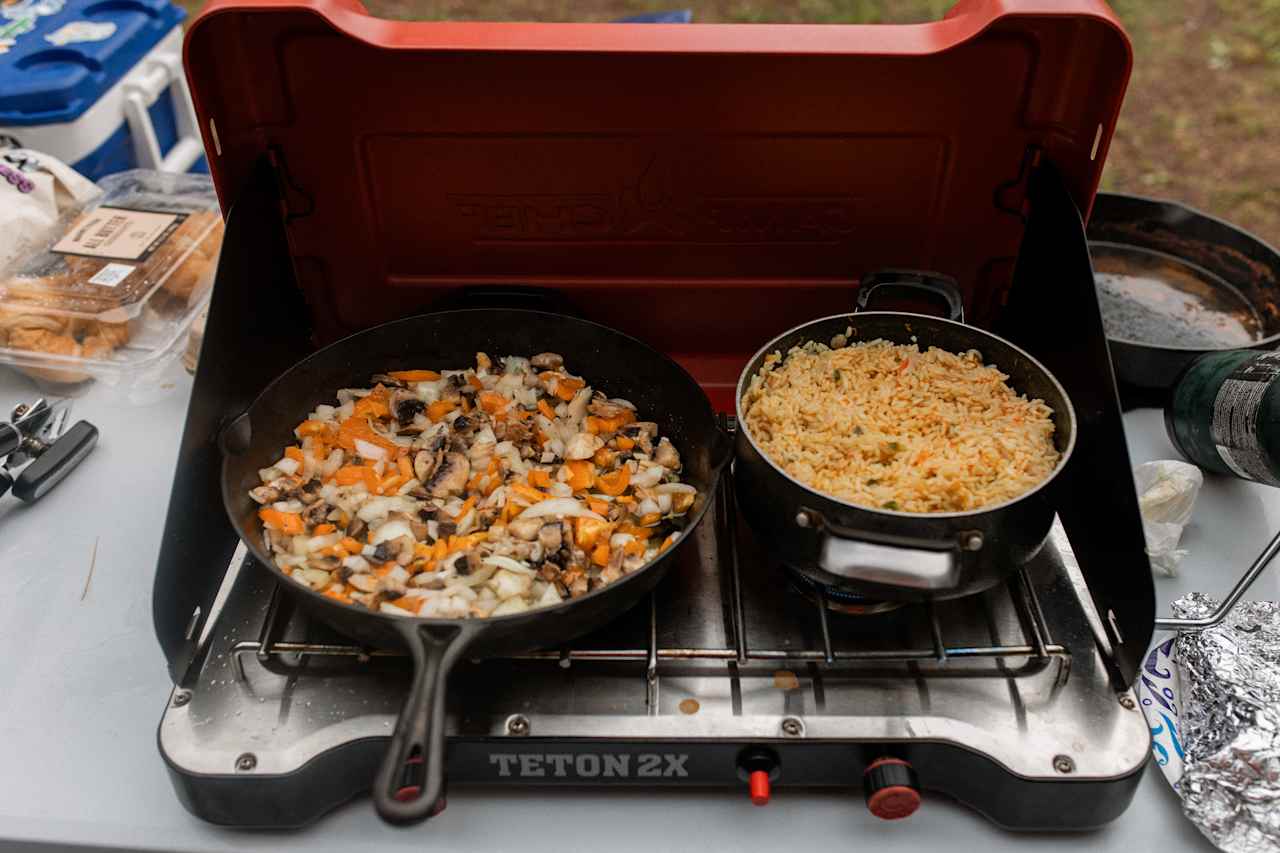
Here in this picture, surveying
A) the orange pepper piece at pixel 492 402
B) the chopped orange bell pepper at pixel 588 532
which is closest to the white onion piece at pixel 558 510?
→ the chopped orange bell pepper at pixel 588 532

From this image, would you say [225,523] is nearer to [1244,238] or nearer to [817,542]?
[817,542]

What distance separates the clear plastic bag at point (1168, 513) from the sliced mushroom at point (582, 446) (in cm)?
84

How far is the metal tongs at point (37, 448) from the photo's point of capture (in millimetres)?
1607

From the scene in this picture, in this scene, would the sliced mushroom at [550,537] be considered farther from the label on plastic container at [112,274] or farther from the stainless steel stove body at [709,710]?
the label on plastic container at [112,274]

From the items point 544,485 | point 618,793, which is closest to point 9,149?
point 544,485

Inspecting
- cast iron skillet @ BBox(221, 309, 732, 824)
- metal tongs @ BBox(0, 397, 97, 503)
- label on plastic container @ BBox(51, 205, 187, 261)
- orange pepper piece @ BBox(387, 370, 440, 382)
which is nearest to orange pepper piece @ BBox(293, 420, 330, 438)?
cast iron skillet @ BBox(221, 309, 732, 824)

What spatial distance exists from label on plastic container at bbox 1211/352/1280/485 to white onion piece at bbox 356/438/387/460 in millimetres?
1302

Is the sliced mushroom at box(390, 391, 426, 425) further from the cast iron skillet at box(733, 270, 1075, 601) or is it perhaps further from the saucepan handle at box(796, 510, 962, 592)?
the saucepan handle at box(796, 510, 962, 592)

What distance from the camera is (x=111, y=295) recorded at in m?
1.90

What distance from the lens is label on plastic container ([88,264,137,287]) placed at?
1.92 m

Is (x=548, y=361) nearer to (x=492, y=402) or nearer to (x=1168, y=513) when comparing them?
(x=492, y=402)

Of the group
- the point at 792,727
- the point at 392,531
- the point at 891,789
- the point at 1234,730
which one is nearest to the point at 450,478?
the point at 392,531

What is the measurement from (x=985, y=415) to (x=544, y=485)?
0.64 m

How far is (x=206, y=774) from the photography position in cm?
111
